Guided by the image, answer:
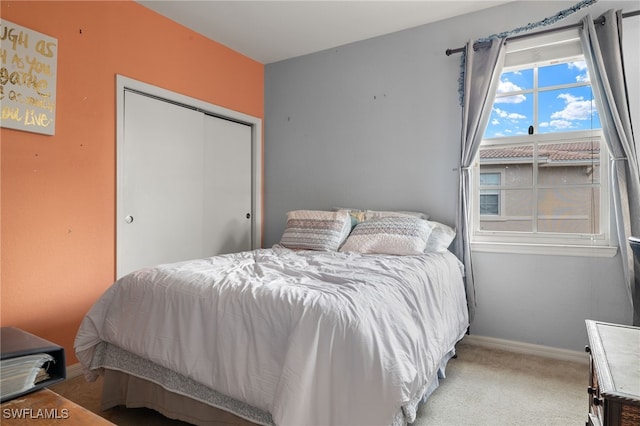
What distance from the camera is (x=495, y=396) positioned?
2002 millimetres

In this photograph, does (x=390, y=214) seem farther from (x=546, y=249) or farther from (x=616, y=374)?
(x=616, y=374)

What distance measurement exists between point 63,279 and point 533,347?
10.5 feet

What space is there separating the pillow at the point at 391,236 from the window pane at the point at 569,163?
94 cm

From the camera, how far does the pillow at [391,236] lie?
2.50m

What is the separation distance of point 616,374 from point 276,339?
98 centimetres

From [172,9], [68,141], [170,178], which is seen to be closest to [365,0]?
[172,9]

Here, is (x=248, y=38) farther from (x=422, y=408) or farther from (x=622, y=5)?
(x=422, y=408)

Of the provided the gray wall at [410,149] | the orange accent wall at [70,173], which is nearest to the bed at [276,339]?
the orange accent wall at [70,173]

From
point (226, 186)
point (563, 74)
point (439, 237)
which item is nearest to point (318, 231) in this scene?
point (439, 237)

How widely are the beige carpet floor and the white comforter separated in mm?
305

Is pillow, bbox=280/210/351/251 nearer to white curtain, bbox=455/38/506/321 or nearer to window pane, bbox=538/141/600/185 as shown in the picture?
white curtain, bbox=455/38/506/321

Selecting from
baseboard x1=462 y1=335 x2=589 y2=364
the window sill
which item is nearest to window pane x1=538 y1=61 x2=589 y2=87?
the window sill

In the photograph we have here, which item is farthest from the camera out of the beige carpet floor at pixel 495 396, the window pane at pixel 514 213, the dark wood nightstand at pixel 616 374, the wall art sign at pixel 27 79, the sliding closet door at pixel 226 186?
the sliding closet door at pixel 226 186

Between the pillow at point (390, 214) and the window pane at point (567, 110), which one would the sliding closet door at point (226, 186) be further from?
the window pane at point (567, 110)
